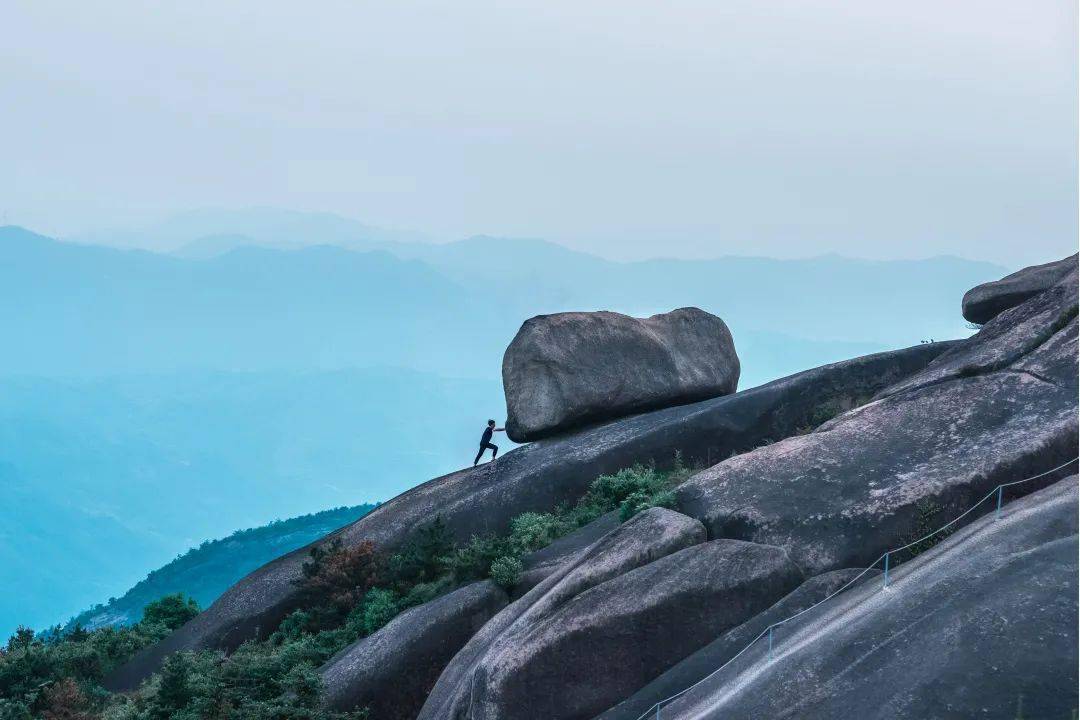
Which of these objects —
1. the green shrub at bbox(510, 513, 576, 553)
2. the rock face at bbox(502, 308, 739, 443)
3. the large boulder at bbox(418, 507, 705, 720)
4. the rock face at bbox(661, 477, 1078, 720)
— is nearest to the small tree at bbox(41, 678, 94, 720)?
the large boulder at bbox(418, 507, 705, 720)

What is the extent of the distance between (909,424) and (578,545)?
7.35m

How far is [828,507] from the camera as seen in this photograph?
18875 millimetres

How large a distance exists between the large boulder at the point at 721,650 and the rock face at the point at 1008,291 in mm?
13028

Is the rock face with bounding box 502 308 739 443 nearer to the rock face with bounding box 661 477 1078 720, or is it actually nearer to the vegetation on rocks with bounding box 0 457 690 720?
the vegetation on rocks with bounding box 0 457 690 720

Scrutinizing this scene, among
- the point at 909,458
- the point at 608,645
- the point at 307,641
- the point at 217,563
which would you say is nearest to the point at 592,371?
the point at 307,641

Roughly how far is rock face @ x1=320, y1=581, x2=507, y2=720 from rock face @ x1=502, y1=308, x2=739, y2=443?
8.58 metres

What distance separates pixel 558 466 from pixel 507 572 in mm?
5793

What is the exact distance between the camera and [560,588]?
1834 centimetres

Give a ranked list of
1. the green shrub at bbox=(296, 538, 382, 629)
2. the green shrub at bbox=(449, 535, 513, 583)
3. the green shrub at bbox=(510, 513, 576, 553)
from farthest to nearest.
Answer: the green shrub at bbox=(296, 538, 382, 629), the green shrub at bbox=(510, 513, 576, 553), the green shrub at bbox=(449, 535, 513, 583)

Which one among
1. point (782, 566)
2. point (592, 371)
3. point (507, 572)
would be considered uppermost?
point (592, 371)

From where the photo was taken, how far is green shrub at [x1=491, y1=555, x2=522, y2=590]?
72.8ft

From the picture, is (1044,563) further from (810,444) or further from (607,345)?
(607,345)

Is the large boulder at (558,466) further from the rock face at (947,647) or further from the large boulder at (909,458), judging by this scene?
the rock face at (947,647)

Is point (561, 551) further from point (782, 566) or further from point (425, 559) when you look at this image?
point (782, 566)
